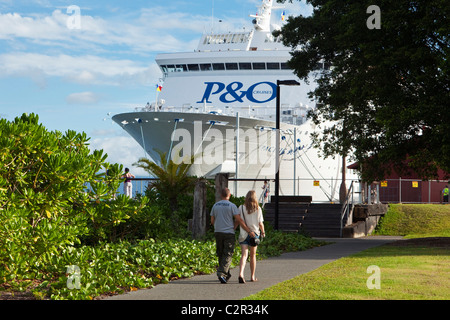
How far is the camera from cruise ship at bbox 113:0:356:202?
36.2m

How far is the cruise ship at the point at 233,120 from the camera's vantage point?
119ft

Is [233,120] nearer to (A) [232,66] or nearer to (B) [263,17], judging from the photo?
(A) [232,66]

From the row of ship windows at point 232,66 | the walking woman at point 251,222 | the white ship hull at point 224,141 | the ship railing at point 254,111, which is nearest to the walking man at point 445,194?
the white ship hull at point 224,141

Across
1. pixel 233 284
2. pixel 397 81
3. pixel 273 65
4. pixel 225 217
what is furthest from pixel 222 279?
pixel 273 65

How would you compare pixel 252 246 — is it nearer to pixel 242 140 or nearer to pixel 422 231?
pixel 422 231

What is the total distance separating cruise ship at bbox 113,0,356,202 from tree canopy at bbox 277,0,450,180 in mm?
Result: 14620

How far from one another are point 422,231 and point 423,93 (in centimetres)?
1247

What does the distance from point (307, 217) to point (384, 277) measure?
1630 centimetres

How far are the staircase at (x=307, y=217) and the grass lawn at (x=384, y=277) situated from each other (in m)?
6.30

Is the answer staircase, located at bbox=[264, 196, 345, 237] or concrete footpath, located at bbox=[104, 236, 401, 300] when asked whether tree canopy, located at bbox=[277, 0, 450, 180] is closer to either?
concrete footpath, located at bbox=[104, 236, 401, 300]

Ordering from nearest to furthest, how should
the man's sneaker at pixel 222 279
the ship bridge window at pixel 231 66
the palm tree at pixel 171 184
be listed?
the man's sneaker at pixel 222 279 < the palm tree at pixel 171 184 < the ship bridge window at pixel 231 66

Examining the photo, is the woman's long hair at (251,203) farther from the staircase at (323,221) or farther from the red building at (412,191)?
the red building at (412,191)
